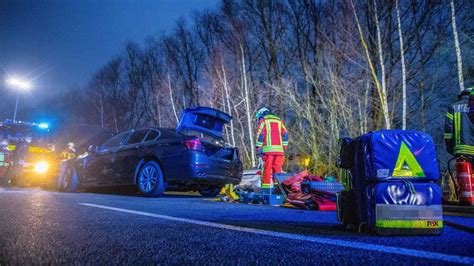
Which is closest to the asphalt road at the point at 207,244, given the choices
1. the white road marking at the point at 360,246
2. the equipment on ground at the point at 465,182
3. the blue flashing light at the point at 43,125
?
the white road marking at the point at 360,246

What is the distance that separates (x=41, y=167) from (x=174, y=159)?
26.5ft

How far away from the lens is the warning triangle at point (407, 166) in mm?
3123

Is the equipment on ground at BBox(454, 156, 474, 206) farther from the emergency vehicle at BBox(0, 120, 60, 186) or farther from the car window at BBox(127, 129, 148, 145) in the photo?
the emergency vehicle at BBox(0, 120, 60, 186)

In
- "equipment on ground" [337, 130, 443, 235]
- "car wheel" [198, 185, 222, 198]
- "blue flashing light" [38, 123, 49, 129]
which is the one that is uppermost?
"blue flashing light" [38, 123, 49, 129]

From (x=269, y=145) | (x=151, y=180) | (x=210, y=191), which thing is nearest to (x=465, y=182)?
(x=269, y=145)

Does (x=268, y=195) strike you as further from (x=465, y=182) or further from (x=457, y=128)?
(x=457, y=128)

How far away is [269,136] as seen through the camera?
307 inches

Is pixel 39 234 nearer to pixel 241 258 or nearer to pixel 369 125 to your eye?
pixel 241 258

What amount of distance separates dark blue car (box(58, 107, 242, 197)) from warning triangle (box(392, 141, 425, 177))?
17.0 ft

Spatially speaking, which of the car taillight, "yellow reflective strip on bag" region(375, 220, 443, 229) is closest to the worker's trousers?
the car taillight

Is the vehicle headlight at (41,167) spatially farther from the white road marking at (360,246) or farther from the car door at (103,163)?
the white road marking at (360,246)

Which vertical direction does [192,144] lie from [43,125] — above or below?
below

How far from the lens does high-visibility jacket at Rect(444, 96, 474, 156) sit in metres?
5.77

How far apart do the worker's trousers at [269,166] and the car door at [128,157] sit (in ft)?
9.80
